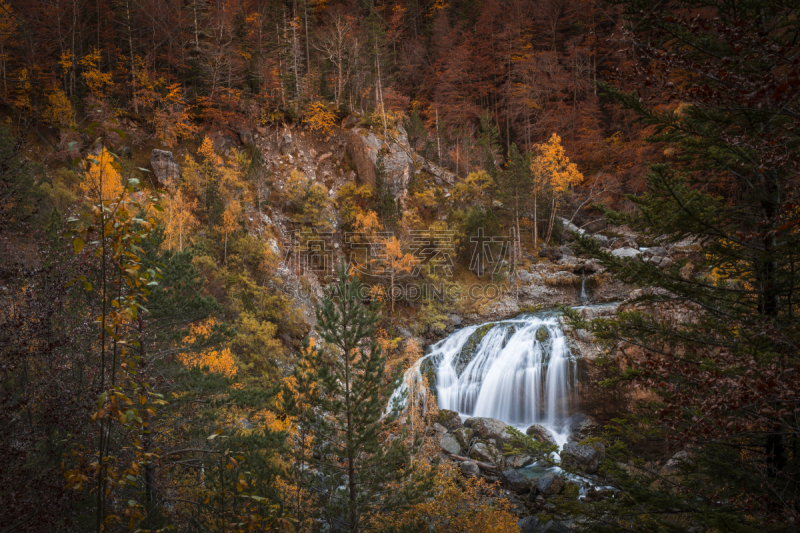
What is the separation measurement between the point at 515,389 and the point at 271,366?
11.1 m

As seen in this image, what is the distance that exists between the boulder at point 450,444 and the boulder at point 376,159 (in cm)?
1762

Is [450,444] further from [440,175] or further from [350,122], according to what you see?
[350,122]

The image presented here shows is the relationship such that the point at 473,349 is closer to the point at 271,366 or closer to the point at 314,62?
the point at 271,366

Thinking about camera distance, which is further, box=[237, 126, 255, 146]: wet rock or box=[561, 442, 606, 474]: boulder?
box=[237, 126, 255, 146]: wet rock

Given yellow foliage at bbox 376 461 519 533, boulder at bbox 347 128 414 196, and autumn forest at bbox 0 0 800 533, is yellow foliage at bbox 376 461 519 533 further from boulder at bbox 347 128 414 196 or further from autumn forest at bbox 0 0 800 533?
boulder at bbox 347 128 414 196

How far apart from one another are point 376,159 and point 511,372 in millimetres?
17448

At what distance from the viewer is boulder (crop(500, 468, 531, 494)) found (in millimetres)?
12102

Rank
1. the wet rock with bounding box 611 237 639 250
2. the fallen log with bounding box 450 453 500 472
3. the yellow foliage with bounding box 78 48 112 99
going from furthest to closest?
the wet rock with bounding box 611 237 639 250 < the yellow foliage with bounding box 78 48 112 99 < the fallen log with bounding box 450 453 500 472

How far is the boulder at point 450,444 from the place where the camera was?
1409 cm

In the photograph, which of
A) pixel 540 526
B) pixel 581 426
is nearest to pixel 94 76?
pixel 540 526

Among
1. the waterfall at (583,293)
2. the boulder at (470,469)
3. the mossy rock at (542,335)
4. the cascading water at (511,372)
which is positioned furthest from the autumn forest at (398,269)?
the mossy rock at (542,335)

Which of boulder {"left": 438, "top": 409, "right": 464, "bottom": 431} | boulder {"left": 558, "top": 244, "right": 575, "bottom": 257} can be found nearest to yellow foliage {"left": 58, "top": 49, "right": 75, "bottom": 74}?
boulder {"left": 438, "top": 409, "right": 464, "bottom": 431}

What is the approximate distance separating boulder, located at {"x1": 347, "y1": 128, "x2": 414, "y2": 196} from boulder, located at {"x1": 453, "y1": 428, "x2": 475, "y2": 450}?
57.0 feet

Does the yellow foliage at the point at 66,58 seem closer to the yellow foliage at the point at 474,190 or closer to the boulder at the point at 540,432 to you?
the yellow foliage at the point at 474,190
